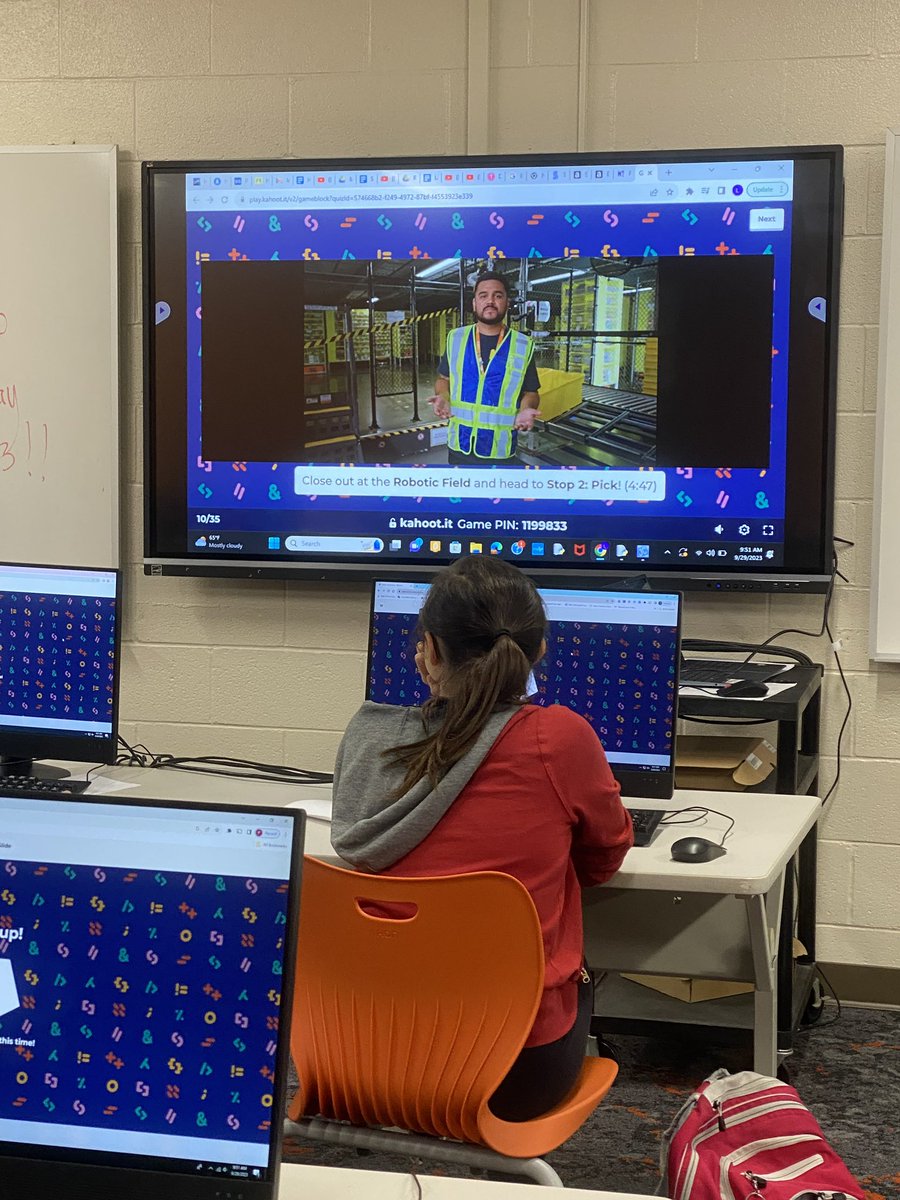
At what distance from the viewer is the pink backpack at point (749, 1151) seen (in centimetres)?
167

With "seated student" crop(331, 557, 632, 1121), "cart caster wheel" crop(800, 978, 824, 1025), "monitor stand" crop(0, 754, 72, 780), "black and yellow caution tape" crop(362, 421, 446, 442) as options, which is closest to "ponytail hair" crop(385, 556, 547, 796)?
"seated student" crop(331, 557, 632, 1121)

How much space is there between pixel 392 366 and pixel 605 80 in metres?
0.88

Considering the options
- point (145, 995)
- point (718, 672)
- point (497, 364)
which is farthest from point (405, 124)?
point (145, 995)

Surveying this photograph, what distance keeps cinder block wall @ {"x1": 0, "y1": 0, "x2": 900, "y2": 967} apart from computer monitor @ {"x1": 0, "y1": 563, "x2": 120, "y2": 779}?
104cm

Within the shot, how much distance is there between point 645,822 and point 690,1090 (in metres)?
0.82

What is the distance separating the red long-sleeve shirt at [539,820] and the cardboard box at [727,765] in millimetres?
997

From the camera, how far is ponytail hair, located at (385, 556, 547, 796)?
1.87 meters

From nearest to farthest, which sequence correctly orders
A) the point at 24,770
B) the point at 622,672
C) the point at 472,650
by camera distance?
1. the point at 472,650
2. the point at 622,672
3. the point at 24,770

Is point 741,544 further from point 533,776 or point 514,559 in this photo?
point 533,776

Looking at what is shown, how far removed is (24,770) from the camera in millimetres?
2697

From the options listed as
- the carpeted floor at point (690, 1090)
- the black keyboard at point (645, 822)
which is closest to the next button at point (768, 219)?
the black keyboard at point (645, 822)

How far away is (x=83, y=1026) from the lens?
1.05 m

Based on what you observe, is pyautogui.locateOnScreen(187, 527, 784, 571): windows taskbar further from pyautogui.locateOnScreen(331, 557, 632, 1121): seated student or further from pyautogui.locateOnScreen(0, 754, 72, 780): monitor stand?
pyautogui.locateOnScreen(331, 557, 632, 1121): seated student

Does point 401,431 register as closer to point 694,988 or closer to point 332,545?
point 332,545
